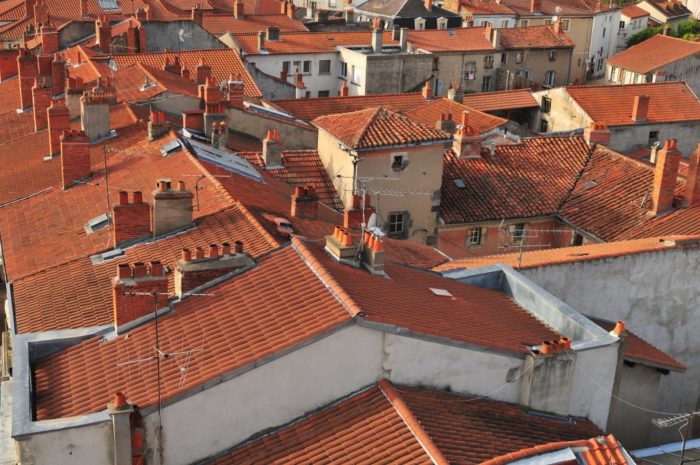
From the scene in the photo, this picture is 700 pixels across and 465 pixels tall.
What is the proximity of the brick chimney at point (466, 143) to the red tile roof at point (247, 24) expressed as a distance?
37.4 metres

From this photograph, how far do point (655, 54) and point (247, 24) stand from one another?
105 feet

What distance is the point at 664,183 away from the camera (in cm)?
3575

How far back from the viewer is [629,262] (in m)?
26.3

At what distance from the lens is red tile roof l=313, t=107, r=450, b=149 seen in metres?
34.1

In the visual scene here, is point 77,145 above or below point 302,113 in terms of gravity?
above

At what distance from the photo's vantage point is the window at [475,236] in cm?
3738

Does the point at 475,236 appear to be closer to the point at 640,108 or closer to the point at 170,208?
the point at 170,208

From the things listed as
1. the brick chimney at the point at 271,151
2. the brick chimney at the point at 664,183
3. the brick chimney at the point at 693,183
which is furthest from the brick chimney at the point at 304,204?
the brick chimney at the point at 693,183

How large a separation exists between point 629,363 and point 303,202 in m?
10.3

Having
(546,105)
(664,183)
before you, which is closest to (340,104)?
(546,105)

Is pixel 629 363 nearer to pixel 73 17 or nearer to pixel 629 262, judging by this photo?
pixel 629 262

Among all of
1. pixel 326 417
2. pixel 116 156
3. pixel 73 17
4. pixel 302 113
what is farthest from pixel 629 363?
pixel 73 17

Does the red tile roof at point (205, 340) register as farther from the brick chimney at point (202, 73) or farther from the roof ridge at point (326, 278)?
the brick chimney at point (202, 73)

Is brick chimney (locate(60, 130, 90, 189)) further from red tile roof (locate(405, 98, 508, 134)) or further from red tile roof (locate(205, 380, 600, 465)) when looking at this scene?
red tile roof (locate(405, 98, 508, 134))
